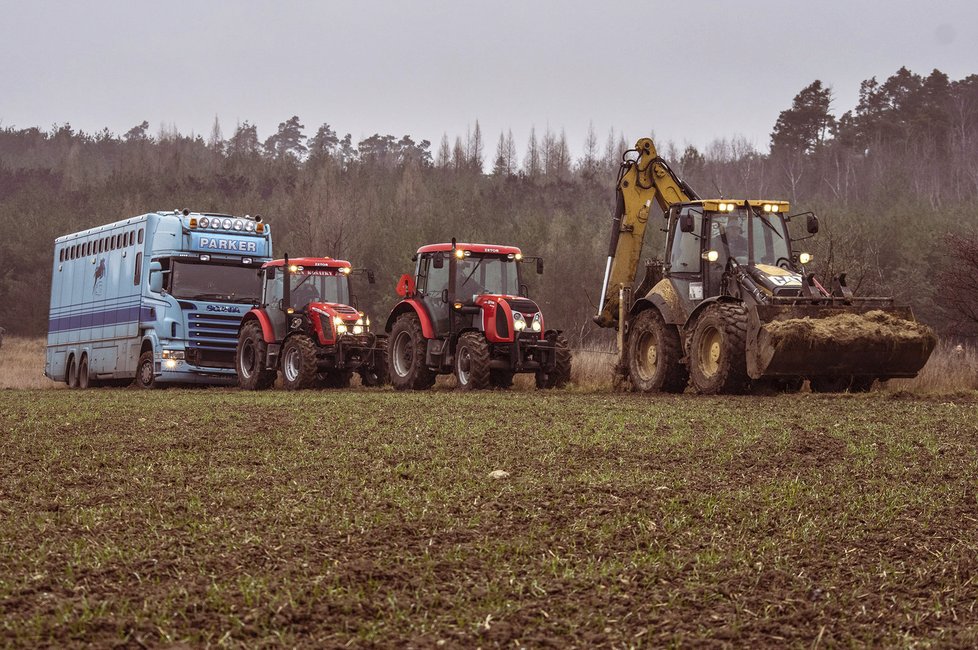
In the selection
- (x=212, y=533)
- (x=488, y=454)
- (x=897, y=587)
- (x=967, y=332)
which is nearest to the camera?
(x=897, y=587)

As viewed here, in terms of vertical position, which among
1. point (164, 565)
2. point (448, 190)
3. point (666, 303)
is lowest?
point (164, 565)

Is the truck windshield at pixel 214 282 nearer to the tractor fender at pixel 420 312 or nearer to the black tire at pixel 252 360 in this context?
the black tire at pixel 252 360

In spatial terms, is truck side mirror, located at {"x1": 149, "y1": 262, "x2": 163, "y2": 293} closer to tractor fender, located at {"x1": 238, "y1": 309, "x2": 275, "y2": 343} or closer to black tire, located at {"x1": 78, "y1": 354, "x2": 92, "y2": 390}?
tractor fender, located at {"x1": 238, "y1": 309, "x2": 275, "y2": 343}

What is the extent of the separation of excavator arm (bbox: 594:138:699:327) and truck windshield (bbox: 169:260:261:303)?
25.4 feet

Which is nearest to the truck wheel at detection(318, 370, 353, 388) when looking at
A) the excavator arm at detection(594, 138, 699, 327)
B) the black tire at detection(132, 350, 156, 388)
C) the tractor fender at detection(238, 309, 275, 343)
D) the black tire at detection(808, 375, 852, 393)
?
the tractor fender at detection(238, 309, 275, 343)

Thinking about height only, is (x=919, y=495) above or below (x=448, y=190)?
below

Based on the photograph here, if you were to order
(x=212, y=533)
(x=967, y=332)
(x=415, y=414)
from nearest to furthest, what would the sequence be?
(x=212, y=533), (x=415, y=414), (x=967, y=332)

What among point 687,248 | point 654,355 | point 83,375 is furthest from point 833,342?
point 83,375

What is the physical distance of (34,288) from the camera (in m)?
64.9

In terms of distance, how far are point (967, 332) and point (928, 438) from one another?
73.4ft

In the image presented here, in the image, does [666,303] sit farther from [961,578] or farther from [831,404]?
[961,578]

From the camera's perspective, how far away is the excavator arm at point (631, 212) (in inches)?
795

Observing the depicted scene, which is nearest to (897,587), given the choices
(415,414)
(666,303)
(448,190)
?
(415,414)

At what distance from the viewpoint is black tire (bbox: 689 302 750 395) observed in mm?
16125
